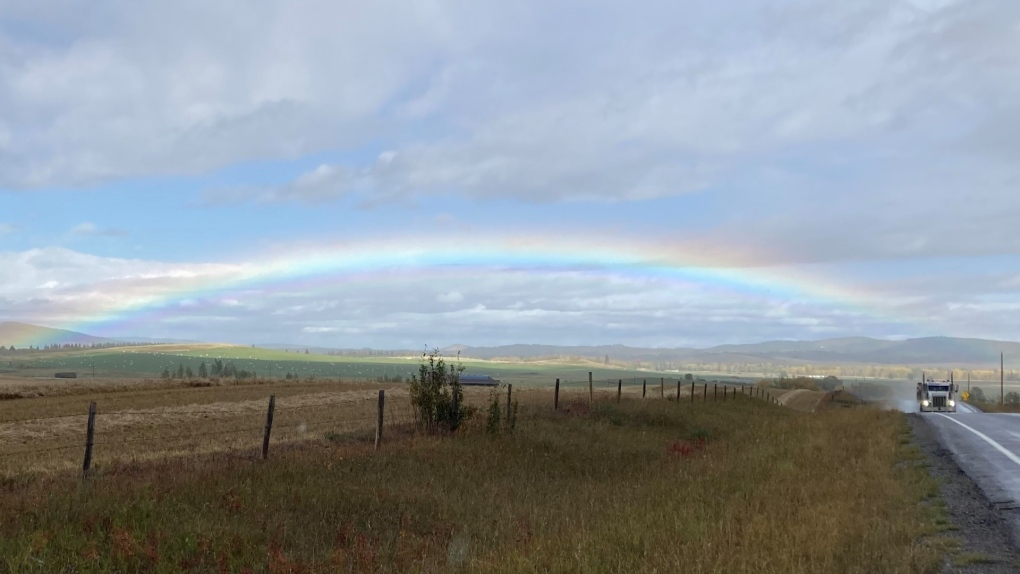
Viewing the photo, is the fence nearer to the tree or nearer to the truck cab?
the truck cab

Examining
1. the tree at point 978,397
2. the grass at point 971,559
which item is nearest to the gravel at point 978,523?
the grass at point 971,559

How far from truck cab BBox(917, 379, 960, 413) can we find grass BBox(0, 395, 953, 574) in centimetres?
4975

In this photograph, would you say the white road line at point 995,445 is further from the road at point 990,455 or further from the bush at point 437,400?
the bush at point 437,400

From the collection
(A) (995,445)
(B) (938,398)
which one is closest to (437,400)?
(A) (995,445)

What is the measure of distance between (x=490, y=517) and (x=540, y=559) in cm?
437

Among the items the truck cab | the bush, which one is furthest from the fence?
the truck cab

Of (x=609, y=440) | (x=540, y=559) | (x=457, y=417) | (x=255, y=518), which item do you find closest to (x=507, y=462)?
(x=457, y=417)

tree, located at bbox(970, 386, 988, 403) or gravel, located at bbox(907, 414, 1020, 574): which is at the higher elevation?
gravel, located at bbox(907, 414, 1020, 574)

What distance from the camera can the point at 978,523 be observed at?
1079cm

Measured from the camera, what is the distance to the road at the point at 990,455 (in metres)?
13.9

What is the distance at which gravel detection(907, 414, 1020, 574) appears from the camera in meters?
8.30

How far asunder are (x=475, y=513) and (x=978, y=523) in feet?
24.5

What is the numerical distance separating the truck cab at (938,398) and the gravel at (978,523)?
170ft

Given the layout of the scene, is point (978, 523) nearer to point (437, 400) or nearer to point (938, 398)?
point (437, 400)
